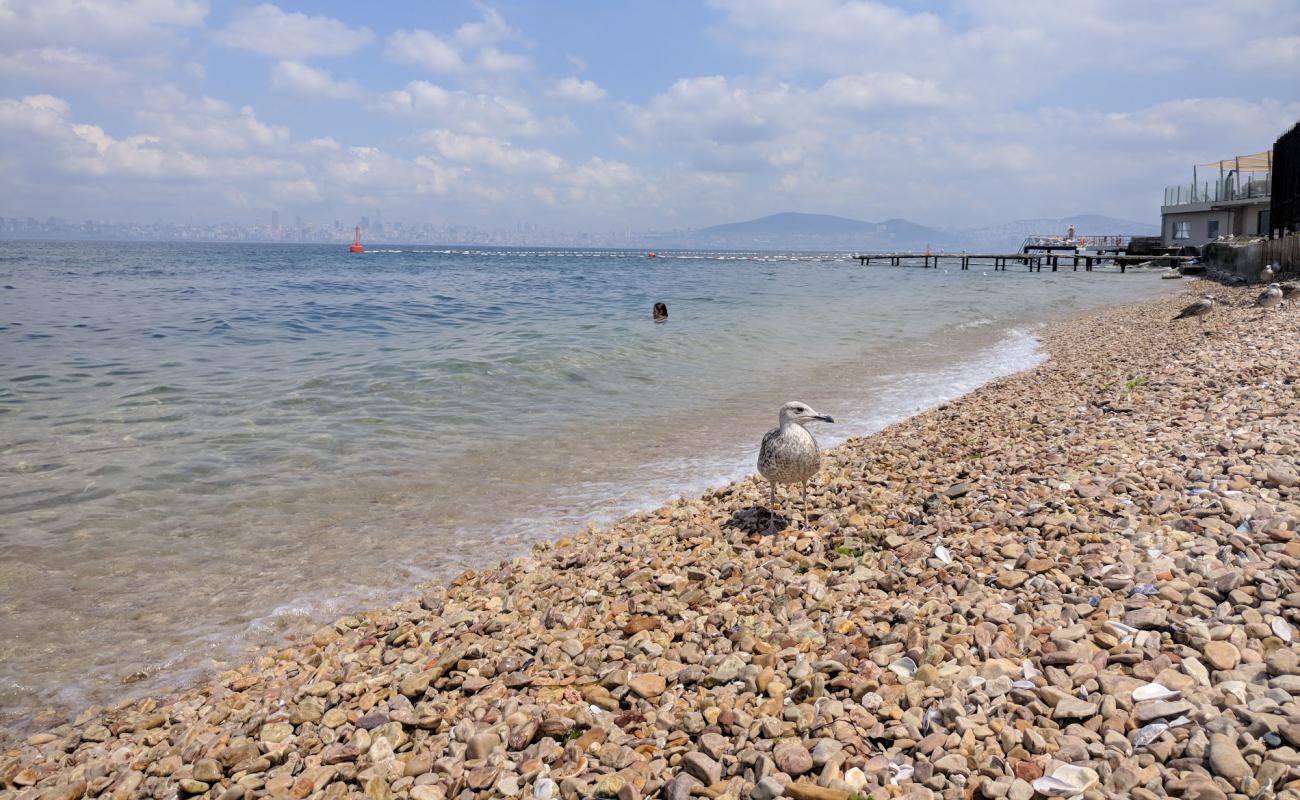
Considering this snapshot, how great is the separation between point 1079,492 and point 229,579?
21.9ft

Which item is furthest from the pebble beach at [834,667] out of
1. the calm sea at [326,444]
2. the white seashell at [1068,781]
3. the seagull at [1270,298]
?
the seagull at [1270,298]

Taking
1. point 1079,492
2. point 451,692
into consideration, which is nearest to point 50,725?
point 451,692

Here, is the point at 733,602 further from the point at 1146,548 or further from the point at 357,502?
the point at 357,502

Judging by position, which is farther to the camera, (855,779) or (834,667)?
(834,667)

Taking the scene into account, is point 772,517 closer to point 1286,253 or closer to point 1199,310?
point 1199,310

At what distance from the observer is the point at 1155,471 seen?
18.0 feet

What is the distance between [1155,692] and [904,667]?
0.97 meters

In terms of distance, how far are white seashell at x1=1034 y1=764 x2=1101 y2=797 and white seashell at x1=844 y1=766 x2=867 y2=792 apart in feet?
1.91

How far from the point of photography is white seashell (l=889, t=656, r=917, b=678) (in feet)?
11.3

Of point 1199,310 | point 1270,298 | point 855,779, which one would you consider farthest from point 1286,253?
point 855,779

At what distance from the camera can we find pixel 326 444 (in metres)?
10.1

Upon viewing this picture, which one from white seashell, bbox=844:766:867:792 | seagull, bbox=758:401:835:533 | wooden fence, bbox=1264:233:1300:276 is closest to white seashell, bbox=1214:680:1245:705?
white seashell, bbox=844:766:867:792

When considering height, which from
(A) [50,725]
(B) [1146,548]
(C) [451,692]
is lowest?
(A) [50,725]

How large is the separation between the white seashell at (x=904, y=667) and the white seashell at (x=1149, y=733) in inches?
34.8
